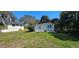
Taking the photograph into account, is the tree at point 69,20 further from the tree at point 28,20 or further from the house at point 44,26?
the tree at point 28,20

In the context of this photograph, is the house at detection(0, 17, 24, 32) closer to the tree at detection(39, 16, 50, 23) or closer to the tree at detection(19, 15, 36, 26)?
the tree at detection(19, 15, 36, 26)

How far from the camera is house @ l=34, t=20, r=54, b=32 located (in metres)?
3.31

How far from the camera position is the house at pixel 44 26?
331 cm

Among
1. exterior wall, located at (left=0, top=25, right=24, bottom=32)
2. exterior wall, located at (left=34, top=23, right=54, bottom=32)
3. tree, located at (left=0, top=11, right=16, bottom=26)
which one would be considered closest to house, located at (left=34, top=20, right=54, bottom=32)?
exterior wall, located at (left=34, top=23, right=54, bottom=32)

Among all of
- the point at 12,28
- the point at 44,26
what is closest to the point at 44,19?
the point at 44,26

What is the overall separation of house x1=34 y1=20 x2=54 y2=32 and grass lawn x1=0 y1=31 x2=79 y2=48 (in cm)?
8

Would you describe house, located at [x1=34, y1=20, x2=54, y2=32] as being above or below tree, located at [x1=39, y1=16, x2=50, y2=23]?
below

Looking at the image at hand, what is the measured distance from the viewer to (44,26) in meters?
3.35

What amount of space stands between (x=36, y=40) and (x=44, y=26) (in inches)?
12.9

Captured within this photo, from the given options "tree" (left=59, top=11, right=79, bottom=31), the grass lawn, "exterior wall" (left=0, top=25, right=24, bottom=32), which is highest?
"tree" (left=59, top=11, right=79, bottom=31)
